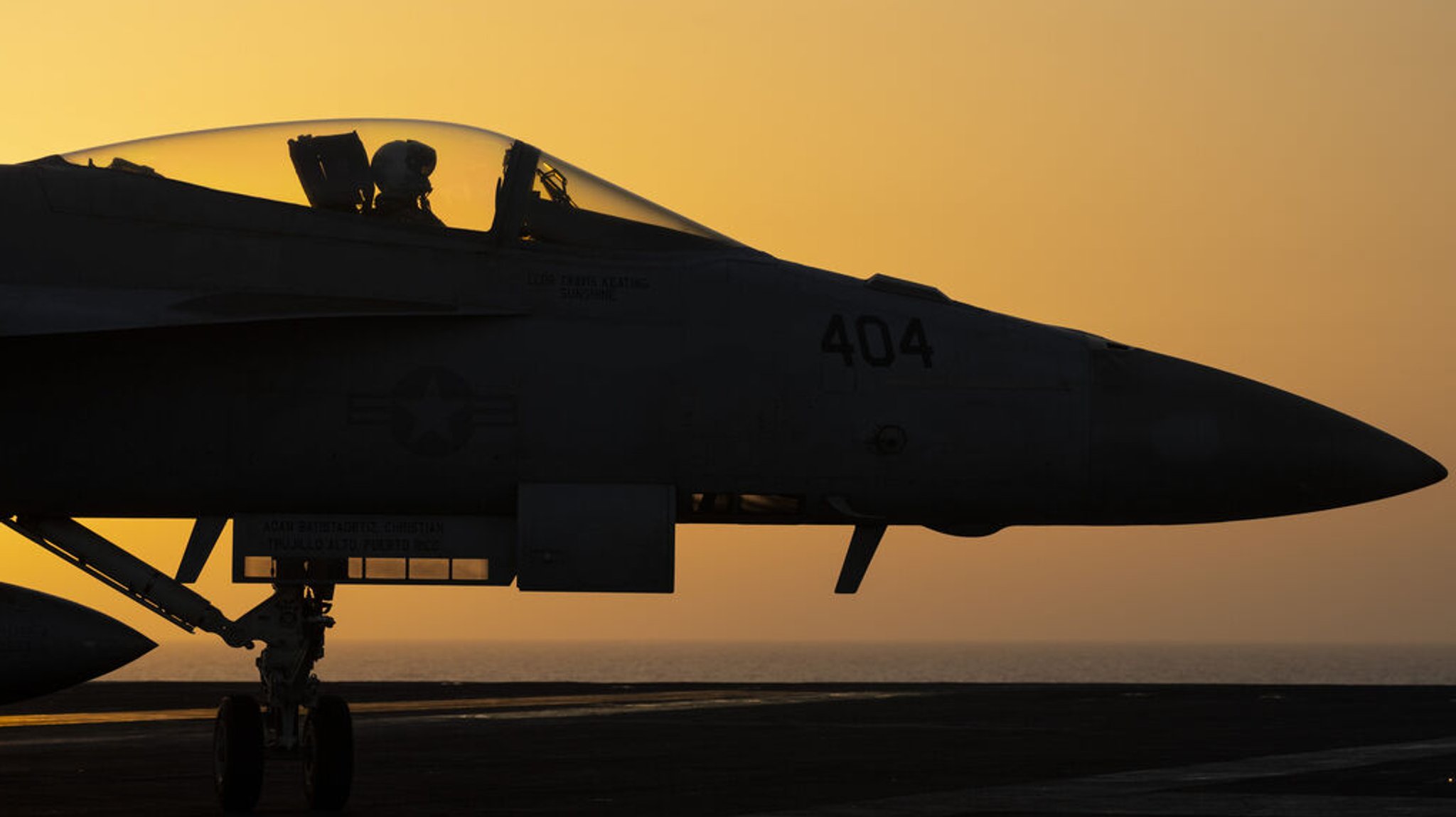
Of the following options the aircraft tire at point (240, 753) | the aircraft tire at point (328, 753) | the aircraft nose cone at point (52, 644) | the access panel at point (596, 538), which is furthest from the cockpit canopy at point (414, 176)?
the aircraft tire at point (240, 753)

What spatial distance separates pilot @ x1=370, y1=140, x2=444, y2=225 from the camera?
45.2 feet

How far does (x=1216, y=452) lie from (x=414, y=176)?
535 cm

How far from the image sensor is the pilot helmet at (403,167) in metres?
13.8

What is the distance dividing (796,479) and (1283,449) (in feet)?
10.00

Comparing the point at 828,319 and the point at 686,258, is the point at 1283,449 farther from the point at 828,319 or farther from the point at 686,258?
the point at 686,258

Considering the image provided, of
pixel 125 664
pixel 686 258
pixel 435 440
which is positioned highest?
pixel 686 258

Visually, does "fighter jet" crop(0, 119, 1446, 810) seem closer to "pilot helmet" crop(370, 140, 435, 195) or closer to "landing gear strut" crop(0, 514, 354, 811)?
"pilot helmet" crop(370, 140, 435, 195)

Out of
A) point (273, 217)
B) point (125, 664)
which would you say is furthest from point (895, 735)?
point (273, 217)

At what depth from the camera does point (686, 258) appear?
14.0 m

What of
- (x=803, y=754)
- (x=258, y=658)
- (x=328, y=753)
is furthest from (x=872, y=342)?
(x=803, y=754)

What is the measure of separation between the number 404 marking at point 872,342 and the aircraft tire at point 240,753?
14.7 feet

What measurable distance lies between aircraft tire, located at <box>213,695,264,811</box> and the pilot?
332 cm

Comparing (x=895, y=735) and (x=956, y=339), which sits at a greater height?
(x=956, y=339)

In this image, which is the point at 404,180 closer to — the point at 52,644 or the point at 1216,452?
the point at 52,644
